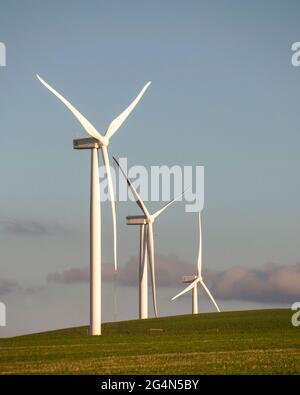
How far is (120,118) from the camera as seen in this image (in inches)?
3467

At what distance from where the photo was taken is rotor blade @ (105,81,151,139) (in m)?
87.7

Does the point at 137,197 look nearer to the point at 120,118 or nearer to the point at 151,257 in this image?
the point at 151,257

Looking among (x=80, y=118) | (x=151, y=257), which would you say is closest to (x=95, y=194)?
(x=80, y=118)

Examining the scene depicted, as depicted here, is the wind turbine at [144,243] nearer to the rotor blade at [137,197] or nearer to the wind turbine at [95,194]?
the rotor blade at [137,197]

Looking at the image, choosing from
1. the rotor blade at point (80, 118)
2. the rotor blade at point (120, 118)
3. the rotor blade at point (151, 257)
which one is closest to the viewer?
the rotor blade at point (80, 118)

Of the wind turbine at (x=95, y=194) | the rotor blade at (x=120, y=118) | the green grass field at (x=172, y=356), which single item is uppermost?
the rotor blade at (x=120, y=118)

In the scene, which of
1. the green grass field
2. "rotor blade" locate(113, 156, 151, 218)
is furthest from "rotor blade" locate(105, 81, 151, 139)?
the green grass field

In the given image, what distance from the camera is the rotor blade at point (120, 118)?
87688 mm

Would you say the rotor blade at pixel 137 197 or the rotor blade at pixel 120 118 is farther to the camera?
the rotor blade at pixel 137 197

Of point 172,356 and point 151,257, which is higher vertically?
point 151,257

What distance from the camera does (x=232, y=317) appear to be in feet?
370

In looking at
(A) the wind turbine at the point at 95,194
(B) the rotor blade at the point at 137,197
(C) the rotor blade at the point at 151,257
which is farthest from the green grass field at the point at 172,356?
(B) the rotor blade at the point at 137,197
